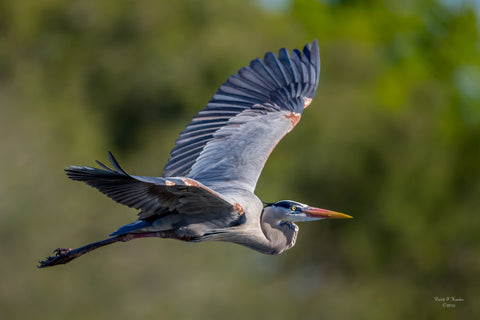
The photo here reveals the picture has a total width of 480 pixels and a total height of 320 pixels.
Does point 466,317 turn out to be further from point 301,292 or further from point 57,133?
point 57,133

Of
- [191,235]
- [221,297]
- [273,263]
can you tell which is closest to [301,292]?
[273,263]

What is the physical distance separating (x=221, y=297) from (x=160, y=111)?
557 centimetres

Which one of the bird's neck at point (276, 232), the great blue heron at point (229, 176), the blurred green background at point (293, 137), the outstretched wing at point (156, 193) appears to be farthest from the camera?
the blurred green background at point (293, 137)

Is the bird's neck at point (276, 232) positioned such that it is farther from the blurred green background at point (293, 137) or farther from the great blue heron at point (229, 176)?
the blurred green background at point (293, 137)

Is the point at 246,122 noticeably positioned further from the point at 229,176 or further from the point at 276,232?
the point at 276,232

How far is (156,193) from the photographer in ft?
20.6

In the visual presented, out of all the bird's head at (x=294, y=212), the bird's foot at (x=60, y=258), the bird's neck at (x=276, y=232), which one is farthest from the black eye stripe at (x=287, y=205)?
the bird's foot at (x=60, y=258)

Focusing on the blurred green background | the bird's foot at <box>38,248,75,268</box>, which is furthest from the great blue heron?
the blurred green background

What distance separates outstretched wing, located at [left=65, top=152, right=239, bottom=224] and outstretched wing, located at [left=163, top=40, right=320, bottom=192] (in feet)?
1.74

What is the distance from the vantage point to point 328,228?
22.1 meters

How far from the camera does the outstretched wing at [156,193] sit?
574 centimetres

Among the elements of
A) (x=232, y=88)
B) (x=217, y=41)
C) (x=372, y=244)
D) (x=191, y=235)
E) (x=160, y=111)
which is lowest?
(x=191, y=235)

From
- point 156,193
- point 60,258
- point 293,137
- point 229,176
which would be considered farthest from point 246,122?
point 293,137

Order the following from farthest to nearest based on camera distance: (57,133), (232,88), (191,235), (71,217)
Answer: (57,133) → (71,217) → (232,88) → (191,235)
